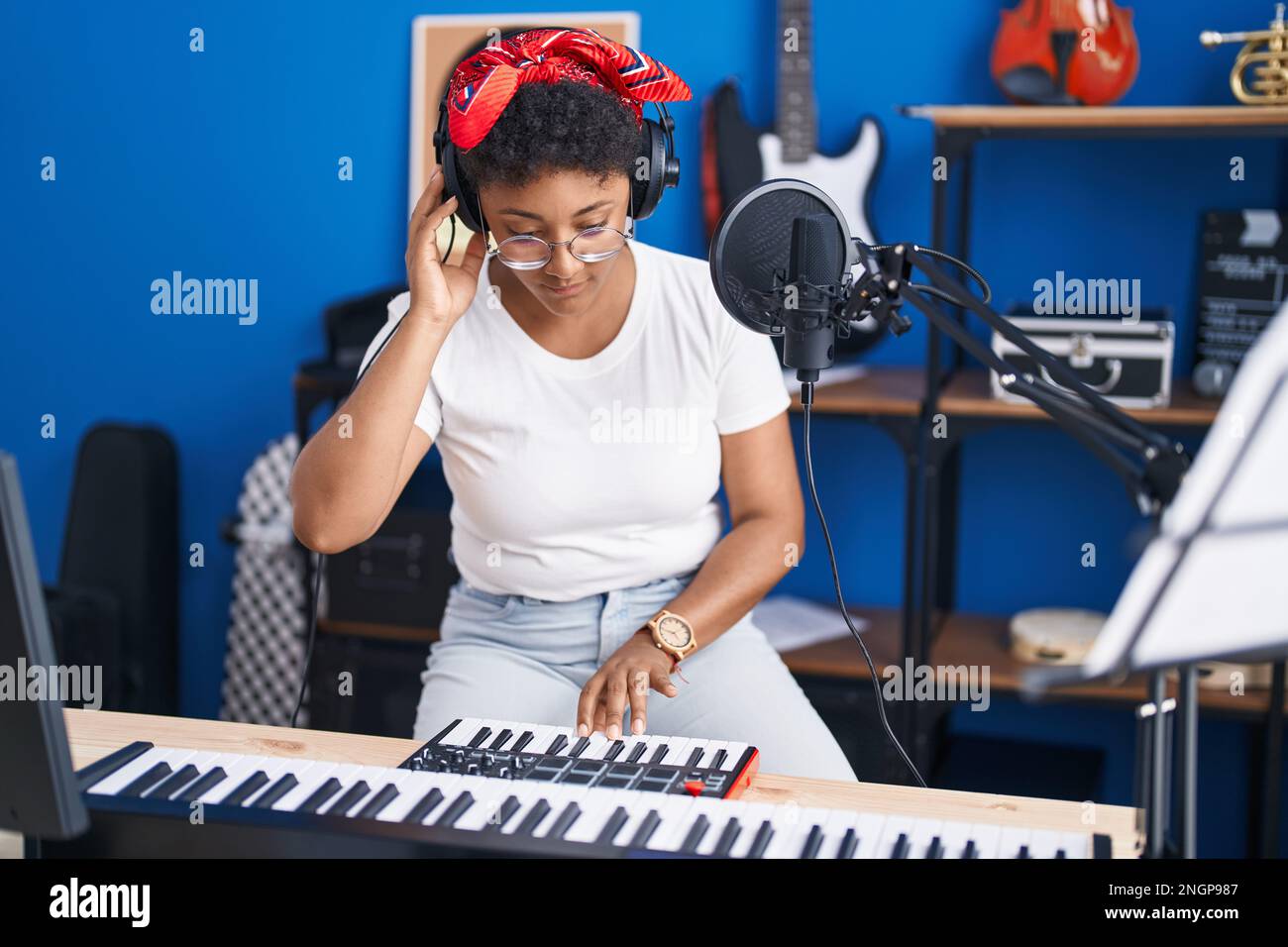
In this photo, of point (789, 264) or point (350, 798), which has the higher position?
point (789, 264)

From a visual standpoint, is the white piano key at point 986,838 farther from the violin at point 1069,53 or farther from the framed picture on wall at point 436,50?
the framed picture on wall at point 436,50

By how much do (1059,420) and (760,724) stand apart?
777 millimetres

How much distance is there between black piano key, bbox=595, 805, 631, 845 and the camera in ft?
3.37

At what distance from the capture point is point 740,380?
1.73m

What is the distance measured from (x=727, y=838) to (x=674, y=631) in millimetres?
557

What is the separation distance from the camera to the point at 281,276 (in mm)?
3027

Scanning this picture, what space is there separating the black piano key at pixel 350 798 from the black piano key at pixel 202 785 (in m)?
0.12

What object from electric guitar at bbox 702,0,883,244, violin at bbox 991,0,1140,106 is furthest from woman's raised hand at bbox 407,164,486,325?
violin at bbox 991,0,1140,106

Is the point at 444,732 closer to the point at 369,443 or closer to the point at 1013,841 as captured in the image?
the point at 369,443

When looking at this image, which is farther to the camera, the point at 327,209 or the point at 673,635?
the point at 327,209

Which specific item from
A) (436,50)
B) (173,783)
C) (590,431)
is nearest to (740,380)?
(590,431)

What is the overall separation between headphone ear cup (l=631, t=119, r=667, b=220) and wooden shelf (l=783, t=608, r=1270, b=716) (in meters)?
1.15

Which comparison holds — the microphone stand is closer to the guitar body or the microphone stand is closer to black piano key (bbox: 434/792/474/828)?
black piano key (bbox: 434/792/474/828)

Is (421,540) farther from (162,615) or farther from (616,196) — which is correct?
(616,196)
